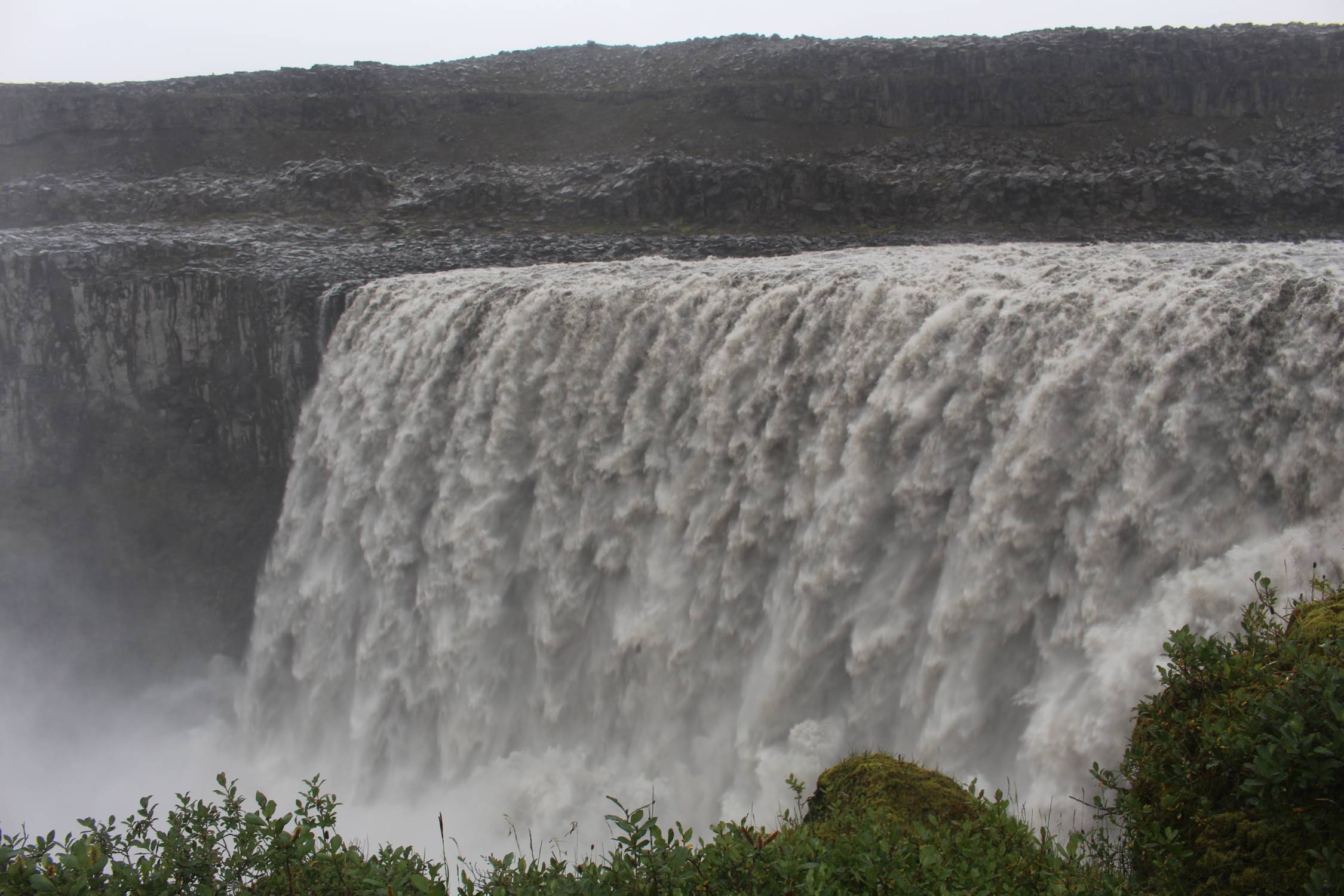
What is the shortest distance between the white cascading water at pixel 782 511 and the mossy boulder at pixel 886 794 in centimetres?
151

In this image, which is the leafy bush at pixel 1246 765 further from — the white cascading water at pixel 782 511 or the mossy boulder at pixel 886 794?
the white cascading water at pixel 782 511

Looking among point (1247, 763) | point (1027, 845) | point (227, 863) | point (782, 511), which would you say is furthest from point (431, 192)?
point (1247, 763)

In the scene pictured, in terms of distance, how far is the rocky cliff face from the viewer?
880 inches

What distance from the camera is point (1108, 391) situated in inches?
347

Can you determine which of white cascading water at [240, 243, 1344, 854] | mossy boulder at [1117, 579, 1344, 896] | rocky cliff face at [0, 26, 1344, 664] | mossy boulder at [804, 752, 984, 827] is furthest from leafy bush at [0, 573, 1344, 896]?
rocky cliff face at [0, 26, 1344, 664]

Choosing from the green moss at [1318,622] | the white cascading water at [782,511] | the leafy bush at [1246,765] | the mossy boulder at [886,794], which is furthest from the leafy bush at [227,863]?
the white cascading water at [782,511]

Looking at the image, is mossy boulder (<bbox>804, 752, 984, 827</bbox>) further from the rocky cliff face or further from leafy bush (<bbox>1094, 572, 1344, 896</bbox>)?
the rocky cliff face

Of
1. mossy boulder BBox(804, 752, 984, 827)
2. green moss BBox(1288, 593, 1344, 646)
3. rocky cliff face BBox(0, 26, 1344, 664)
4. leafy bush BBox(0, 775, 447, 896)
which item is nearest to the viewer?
leafy bush BBox(0, 775, 447, 896)

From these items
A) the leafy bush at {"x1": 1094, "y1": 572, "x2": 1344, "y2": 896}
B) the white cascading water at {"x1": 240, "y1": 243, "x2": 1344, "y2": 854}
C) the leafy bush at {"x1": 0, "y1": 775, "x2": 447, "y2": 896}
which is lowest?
the leafy bush at {"x1": 1094, "y1": 572, "x2": 1344, "y2": 896}

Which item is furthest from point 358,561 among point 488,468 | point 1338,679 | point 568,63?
point 568,63

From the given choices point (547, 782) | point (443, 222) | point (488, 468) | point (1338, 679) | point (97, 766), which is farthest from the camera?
point (443, 222)

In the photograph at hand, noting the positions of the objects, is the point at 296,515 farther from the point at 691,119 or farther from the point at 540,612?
the point at 691,119

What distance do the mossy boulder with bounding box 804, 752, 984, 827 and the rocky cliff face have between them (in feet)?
Result: 55.2

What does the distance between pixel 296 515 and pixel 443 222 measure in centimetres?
1417
